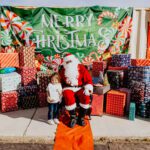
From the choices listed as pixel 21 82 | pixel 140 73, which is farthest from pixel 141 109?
pixel 21 82

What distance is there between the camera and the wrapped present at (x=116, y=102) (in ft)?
20.4

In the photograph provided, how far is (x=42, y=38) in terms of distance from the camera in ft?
26.4

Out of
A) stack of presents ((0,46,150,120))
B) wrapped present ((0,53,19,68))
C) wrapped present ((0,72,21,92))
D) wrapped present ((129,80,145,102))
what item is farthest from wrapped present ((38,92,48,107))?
wrapped present ((129,80,145,102))

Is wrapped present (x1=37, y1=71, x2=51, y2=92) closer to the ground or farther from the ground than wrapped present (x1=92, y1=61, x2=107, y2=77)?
closer to the ground

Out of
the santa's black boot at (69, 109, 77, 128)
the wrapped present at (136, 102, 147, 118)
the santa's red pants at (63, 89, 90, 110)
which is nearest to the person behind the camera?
the santa's black boot at (69, 109, 77, 128)

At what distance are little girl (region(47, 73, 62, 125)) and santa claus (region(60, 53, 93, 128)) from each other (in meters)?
0.16

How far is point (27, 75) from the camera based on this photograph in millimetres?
7000

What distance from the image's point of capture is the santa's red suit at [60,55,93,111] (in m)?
5.64

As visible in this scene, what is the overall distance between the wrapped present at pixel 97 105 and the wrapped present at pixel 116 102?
0.21m

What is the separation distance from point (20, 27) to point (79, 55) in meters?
2.09

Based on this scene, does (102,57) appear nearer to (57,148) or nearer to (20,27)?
(20,27)

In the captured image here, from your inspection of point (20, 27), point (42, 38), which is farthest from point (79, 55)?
point (20, 27)

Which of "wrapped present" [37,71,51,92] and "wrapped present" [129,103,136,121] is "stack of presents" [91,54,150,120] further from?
"wrapped present" [37,71,51,92]

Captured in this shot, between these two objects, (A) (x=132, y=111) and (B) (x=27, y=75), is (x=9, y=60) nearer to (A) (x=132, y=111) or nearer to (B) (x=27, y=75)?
(B) (x=27, y=75)
